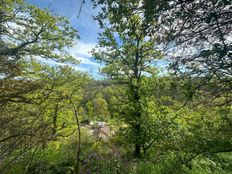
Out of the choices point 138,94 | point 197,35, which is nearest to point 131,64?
point 138,94

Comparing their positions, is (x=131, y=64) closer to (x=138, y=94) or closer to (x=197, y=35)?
(x=138, y=94)

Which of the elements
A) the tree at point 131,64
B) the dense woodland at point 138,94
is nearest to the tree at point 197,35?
the dense woodland at point 138,94

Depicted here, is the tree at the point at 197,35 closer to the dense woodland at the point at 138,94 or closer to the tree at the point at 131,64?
the dense woodland at the point at 138,94

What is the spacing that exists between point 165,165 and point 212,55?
13.2 feet

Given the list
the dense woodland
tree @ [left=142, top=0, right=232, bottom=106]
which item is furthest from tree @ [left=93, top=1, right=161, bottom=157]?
tree @ [left=142, top=0, right=232, bottom=106]

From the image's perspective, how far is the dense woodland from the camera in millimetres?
1755

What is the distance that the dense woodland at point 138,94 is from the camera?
1755mm

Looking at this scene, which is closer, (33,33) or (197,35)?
(197,35)

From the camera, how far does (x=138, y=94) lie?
867cm

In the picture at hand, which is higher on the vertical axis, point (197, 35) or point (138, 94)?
point (138, 94)

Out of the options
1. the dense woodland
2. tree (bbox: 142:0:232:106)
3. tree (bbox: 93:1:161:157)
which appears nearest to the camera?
the dense woodland

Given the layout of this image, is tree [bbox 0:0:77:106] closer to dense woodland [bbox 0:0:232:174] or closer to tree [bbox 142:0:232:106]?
dense woodland [bbox 0:0:232:174]

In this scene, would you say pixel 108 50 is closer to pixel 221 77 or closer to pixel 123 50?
pixel 123 50

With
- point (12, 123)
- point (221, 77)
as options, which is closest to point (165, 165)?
point (221, 77)
